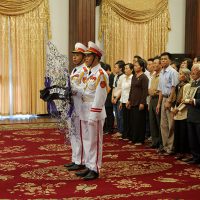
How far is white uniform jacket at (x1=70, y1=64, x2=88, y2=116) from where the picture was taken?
14.8ft

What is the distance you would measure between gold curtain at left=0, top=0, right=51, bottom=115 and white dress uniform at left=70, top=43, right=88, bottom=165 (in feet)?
17.6

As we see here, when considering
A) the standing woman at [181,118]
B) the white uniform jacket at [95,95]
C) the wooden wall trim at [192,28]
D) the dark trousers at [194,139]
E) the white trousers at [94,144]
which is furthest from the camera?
the wooden wall trim at [192,28]

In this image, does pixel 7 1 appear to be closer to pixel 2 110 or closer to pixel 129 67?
pixel 2 110

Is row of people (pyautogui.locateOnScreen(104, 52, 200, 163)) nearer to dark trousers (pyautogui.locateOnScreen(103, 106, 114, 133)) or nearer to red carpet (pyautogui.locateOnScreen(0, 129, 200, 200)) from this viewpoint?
dark trousers (pyautogui.locateOnScreen(103, 106, 114, 133))

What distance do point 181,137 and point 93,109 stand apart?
6.11 ft

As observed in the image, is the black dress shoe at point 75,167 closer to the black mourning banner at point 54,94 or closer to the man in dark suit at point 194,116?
the black mourning banner at point 54,94

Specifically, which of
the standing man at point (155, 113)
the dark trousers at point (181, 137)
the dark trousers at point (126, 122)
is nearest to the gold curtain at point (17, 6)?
the dark trousers at point (126, 122)

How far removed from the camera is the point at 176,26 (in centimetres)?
1151

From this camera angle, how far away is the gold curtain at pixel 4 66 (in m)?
9.63

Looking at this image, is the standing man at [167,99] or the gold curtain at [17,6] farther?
the gold curtain at [17,6]

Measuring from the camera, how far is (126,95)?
275 inches

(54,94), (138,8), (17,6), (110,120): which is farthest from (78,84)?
(138,8)

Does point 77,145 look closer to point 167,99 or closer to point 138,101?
point 167,99

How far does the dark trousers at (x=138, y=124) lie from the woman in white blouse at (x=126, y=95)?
1.11 ft
